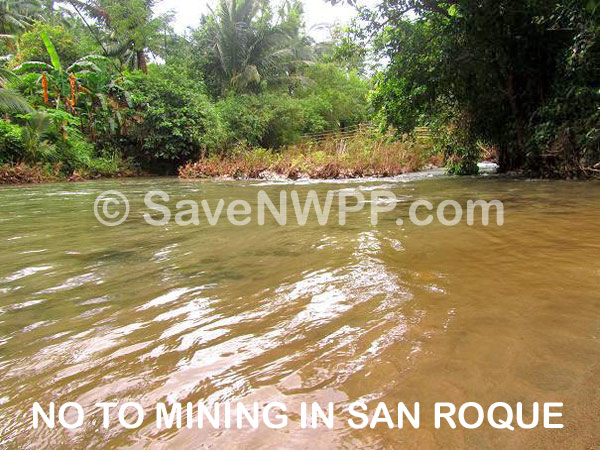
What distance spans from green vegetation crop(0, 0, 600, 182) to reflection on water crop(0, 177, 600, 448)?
1283mm

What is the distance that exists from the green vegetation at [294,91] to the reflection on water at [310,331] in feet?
4.21

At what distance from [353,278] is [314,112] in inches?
926

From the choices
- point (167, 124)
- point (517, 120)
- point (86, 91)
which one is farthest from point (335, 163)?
point (86, 91)

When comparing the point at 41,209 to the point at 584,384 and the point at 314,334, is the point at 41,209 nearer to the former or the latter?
the point at 314,334

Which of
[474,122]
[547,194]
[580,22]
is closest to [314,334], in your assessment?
[547,194]

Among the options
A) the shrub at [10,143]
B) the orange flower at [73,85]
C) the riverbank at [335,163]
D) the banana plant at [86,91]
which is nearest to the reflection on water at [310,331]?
the riverbank at [335,163]

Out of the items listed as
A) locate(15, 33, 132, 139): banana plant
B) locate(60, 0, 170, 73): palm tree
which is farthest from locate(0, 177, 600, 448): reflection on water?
locate(60, 0, 170, 73): palm tree

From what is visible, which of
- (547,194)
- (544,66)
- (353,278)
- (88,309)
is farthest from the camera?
(544,66)

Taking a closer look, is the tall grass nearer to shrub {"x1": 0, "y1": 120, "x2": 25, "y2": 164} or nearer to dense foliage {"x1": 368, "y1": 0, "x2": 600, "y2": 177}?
dense foliage {"x1": 368, "y1": 0, "x2": 600, "y2": 177}

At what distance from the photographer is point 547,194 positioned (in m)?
5.27

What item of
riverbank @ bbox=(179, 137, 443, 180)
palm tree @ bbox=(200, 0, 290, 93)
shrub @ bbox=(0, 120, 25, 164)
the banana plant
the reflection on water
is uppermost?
palm tree @ bbox=(200, 0, 290, 93)

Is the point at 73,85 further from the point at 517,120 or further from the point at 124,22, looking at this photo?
the point at 517,120

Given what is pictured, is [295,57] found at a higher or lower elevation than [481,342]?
higher

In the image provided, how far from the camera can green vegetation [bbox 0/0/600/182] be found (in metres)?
7.61
